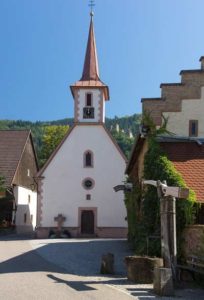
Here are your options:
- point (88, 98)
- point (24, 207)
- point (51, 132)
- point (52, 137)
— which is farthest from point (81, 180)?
point (51, 132)

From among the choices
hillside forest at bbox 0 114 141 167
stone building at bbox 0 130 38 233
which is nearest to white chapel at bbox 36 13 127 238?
hillside forest at bbox 0 114 141 167

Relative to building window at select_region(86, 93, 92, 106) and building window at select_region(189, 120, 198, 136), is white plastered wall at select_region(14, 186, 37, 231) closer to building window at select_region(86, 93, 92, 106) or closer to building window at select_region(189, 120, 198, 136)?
building window at select_region(86, 93, 92, 106)

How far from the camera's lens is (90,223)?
35.7 meters

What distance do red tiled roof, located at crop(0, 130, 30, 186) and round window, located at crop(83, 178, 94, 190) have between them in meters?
6.37

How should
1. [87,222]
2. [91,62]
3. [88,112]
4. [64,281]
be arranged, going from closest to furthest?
[64,281] → [87,222] → [88,112] → [91,62]

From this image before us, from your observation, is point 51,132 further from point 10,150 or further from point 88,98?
point 88,98

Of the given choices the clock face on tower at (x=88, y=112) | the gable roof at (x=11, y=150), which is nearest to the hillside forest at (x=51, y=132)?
the clock face on tower at (x=88, y=112)

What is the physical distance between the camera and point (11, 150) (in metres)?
43.7

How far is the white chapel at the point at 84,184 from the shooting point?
35.4 metres

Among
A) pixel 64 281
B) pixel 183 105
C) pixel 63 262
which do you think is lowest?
pixel 64 281

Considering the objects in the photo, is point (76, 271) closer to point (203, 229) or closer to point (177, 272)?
point (177, 272)

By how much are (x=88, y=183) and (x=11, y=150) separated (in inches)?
404

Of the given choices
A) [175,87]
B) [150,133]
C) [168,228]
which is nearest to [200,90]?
[175,87]

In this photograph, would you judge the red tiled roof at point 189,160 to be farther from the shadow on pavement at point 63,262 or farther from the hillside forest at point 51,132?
the shadow on pavement at point 63,262
